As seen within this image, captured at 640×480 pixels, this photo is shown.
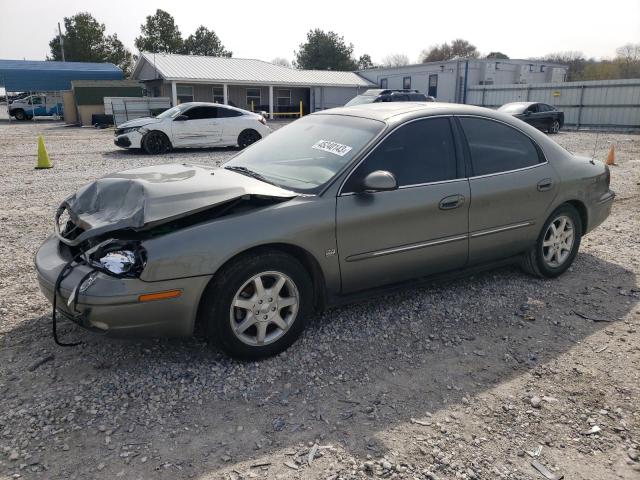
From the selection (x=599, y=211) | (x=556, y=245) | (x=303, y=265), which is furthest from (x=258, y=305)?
(x=599, y=211)

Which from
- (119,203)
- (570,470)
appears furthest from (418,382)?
(119,203)

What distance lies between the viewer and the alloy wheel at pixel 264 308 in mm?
3234

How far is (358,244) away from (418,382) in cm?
100

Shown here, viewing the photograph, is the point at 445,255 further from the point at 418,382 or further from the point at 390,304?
the point at 418,382

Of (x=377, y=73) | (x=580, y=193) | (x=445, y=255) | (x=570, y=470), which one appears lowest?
(x=570, y=470)

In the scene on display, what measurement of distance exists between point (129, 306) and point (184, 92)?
33.7 meters

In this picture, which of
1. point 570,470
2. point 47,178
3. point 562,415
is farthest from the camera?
point 47,178

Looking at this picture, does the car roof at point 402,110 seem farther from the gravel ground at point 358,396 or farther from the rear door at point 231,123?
the rear door at point 231,123

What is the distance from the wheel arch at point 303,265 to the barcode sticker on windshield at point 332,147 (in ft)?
2.78

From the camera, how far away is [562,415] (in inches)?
116

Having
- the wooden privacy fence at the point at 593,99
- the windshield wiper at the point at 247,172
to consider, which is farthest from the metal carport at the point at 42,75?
the windshield wiper at the point at 247,172

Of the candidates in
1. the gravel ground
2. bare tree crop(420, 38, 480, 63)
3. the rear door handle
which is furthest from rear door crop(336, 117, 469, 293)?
bare tree crop(420, 38, 480, 63)

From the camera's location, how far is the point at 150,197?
3242 mm

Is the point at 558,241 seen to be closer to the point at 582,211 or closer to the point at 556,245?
the point at 556,245
